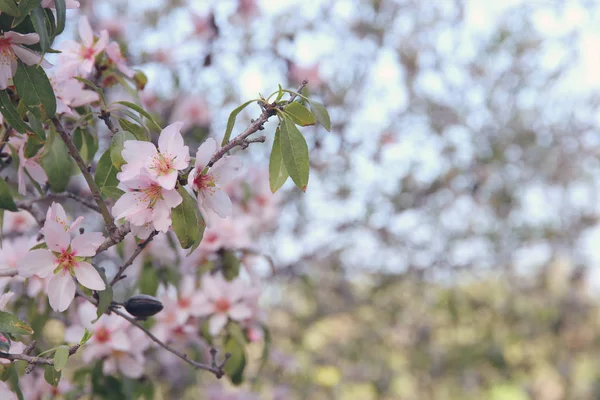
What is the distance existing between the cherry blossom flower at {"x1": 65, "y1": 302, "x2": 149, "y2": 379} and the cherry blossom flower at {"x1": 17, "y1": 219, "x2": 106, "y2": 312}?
41cm

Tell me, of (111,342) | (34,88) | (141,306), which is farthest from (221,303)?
(34,88)

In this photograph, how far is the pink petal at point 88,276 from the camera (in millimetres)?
923

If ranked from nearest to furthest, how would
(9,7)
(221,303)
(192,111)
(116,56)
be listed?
1. (9,7)
2. (116,56)
3. (221,303)
4. (192,111)

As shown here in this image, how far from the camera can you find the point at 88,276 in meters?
0.93

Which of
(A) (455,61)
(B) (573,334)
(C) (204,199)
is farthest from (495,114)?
(C) (204,199)

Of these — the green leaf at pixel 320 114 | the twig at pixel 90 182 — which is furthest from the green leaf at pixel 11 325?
the green leaf at pixel 320 114

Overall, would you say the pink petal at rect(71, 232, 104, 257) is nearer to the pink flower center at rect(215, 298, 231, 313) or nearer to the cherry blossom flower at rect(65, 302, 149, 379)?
the cherry blossom flower at rect(65, 302, 149, 379)

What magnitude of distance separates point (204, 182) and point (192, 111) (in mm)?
1482

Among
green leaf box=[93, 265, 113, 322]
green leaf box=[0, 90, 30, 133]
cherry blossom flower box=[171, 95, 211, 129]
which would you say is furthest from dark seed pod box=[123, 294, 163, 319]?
cherry blossom flower box=[171, 95, 211, 129]

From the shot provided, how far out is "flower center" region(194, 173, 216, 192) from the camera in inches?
35.5

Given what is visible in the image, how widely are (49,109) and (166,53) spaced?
2046mm

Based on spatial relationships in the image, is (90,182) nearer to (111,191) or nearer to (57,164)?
(111,191)

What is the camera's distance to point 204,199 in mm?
919

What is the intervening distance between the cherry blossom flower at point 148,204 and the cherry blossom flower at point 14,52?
0.69 feet
